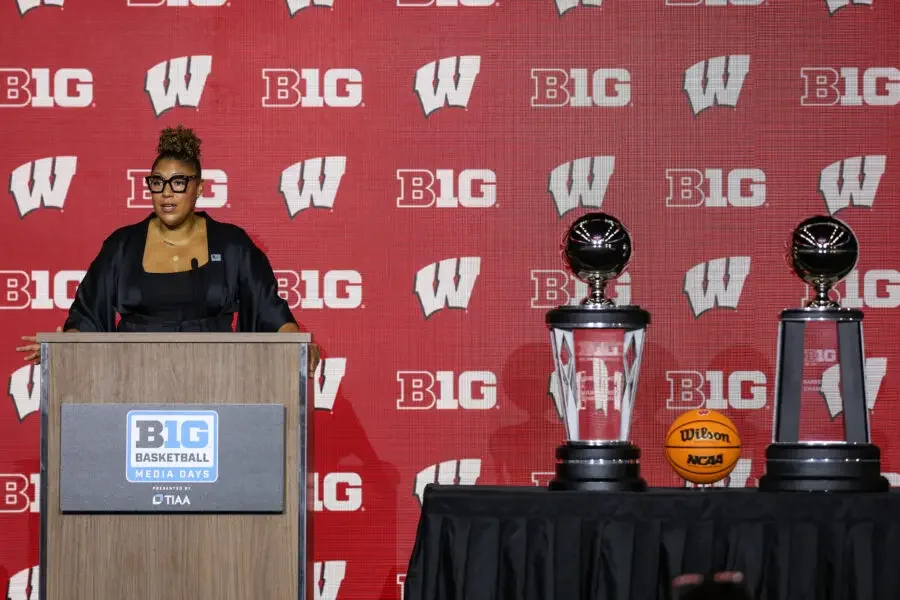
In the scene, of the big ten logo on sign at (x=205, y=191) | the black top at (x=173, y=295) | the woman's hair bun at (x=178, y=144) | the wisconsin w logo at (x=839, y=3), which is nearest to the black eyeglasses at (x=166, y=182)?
the woman's hair bun at (x=178, y=144)

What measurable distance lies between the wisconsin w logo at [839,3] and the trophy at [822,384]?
59.3 inches

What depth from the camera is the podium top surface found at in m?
3.17

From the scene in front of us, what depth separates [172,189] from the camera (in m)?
3.72

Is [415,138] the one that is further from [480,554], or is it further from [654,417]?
[480,554]

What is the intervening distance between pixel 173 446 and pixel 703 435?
139 cm

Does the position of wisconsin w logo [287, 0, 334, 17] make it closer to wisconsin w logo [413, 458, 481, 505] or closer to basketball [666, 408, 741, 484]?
wisconsin w logo [413, 458, 481, 505]

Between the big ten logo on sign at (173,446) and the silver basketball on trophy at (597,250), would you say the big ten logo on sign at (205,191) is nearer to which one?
the big ten logo on sign at (173,446)

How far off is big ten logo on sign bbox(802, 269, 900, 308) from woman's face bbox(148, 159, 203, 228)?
2.29 m

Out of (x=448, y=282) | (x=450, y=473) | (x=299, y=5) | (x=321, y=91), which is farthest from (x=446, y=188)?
(x=450, y=473)

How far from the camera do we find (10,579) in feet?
14.7

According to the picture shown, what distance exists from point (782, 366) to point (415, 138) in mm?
1775

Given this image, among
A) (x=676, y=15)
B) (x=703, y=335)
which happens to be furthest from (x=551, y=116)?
(x=703, y=335)

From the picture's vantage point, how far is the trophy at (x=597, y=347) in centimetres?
326

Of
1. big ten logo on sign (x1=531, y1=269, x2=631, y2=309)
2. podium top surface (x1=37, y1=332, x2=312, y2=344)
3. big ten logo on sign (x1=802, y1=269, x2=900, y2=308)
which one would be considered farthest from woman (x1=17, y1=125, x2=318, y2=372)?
big ten logo on sign (x1=802, y1=269, x2=900, y2=308)
